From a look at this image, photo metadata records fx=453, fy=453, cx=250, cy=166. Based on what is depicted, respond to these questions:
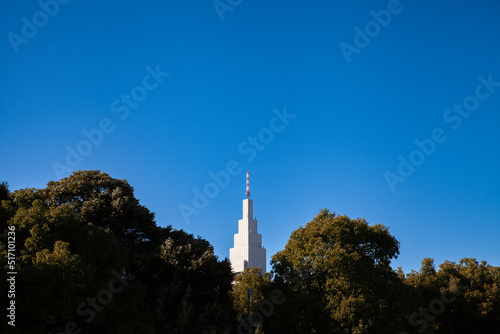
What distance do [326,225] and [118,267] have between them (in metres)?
19.6

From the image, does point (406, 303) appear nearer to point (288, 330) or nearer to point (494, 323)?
point (288, 330)

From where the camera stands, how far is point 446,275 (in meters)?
48.3

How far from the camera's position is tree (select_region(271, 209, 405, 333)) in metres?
36.1

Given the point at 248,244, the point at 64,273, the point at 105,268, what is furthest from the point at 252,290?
the point at 248,244

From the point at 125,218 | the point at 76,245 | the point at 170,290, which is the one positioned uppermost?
the point at 125,218

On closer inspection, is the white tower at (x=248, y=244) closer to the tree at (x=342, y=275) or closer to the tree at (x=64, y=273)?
the tree at (x=342, y=275)

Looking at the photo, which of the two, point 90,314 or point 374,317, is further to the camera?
point 374,317

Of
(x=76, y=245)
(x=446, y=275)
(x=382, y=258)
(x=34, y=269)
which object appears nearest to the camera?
(x=34, y=269)

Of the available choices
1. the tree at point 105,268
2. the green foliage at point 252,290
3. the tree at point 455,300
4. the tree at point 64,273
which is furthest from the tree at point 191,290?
the tree at point 455,300

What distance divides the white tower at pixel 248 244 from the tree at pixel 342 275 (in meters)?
111

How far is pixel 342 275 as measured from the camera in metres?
37.3

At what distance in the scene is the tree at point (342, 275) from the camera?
3609cm

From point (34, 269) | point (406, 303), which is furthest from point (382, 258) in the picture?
point (34, 269)

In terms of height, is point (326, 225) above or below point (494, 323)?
above
